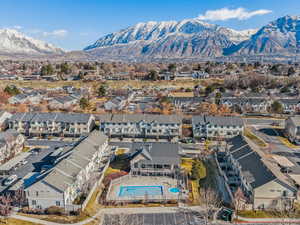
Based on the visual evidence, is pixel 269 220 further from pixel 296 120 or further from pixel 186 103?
pixel 186 103

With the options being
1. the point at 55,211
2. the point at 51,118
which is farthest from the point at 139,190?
the point at 51,118

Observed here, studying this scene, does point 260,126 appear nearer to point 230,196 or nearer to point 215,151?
point 215,151

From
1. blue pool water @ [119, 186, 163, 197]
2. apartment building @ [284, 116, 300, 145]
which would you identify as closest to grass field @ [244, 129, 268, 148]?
apartment building @ [284, 116, 300, 145]

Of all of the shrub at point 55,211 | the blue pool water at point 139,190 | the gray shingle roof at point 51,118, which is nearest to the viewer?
the shrub at point 55,211

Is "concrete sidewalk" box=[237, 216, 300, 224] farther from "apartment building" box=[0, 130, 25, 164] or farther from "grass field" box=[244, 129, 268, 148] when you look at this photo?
"apartment building" box=[0, 130, 25, 164]

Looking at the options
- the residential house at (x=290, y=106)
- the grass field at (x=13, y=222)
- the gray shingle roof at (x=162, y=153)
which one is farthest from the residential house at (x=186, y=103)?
the grass field at (x=13, y=222)

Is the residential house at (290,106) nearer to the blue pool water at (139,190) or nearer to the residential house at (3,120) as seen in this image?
the blue pool water at (139,190)
